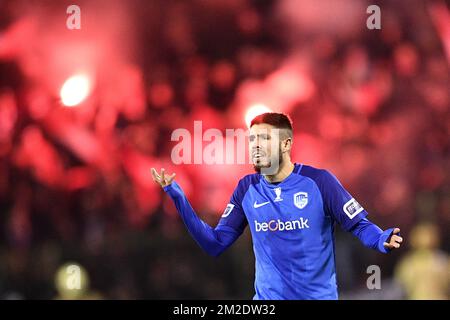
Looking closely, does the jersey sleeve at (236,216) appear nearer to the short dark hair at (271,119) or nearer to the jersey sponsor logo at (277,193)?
the jersey sponsor logo at (277,193)

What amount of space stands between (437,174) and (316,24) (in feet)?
7.35

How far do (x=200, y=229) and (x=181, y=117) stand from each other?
454 centimetres

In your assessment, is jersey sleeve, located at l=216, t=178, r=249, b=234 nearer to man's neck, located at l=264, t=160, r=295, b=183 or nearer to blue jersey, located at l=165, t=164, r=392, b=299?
blue jersey, located at l=165, t=164, r=392, b=299

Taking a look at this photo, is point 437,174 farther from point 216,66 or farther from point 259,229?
point 259,229

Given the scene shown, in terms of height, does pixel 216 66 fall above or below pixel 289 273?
above

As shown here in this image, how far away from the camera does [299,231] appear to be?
12.9ft

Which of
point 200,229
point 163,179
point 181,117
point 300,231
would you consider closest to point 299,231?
point 300,231

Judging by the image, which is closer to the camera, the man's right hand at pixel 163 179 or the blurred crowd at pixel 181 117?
the man's right hand at pixel 163 179

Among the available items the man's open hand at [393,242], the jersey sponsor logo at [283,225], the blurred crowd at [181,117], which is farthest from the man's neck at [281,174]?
the blurred crowd at [181,117]

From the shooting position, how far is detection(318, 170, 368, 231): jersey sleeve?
3900mm

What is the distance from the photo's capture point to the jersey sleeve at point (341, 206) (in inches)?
154

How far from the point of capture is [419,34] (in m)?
8.61
